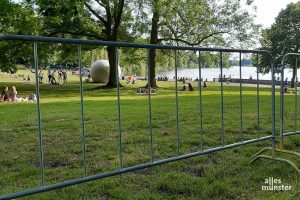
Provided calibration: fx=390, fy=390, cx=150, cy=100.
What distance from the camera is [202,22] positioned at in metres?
28.8

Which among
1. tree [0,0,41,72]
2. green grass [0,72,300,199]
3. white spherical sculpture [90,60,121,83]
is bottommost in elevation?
green grass [0,72,300,199]

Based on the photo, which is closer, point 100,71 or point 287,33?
point 100,71

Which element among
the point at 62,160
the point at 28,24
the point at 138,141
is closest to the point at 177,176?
the point at 62,160

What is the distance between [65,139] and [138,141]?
1282 mm

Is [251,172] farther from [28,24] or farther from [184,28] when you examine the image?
[184,28]

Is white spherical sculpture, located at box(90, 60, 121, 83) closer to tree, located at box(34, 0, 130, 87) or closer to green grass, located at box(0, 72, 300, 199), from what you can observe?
tree, located at box(34, 0, 130, 87)

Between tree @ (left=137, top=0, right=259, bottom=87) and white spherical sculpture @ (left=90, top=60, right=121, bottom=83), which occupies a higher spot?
tree @ (left=137, top=0, right=259, bottom=87)

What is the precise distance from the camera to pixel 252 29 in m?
29.2

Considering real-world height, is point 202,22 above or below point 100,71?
above

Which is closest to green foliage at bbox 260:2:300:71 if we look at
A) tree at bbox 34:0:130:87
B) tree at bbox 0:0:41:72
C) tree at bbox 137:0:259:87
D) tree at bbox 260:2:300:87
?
tree at bbox 260:2:300:87

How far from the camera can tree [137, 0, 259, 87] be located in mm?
27953

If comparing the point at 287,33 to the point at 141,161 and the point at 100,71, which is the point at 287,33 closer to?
the point at 100,71

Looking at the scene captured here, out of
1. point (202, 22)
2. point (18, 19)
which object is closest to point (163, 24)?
point (202, 22)

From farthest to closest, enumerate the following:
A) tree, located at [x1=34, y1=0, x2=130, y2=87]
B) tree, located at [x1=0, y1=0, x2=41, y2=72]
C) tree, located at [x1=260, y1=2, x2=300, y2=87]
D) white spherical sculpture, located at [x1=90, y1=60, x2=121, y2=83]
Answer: tree, located at [x1=260, y1=2, x2=300, y2=87] < white spherical sculpture, located at [x1=90, y1=60, x2=121, y2=83] < tree, located at [x1=34, y1=0, x2=130, y2=87] < tree, located at [x1=0, y1=0, x2=41, y2=72]
